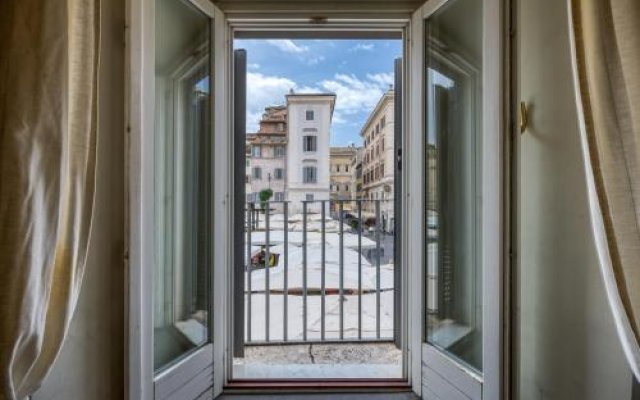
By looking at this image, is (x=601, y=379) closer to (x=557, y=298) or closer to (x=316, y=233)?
(x=557, y=298)

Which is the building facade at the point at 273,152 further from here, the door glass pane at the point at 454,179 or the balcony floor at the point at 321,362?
the door glass pane at the point at 454,179

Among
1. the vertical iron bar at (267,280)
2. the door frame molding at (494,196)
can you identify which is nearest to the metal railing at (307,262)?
the vertical iron bar at (267,280)

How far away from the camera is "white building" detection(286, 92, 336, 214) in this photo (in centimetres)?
873

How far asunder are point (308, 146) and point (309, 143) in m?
0.09

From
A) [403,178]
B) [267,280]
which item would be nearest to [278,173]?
[267,280]

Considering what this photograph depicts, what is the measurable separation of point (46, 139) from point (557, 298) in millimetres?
1701

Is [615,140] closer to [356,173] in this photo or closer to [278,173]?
[356,173]

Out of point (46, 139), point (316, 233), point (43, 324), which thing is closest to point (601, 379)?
point (43, 324)

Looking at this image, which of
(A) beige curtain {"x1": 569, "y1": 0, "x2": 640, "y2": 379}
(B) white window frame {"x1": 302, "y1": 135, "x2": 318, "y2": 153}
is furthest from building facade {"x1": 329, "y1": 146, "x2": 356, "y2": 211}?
(A) beige curtain {"x1": 569, "y1": 0, "x2": 640, "y2": 379}

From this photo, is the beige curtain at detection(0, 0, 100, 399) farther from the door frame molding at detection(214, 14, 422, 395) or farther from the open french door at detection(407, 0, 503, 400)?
the open french door at detection(407, 0, 503, 400)

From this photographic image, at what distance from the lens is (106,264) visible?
1221mm

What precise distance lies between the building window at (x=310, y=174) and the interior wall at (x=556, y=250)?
786 cm

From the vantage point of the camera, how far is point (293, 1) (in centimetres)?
179

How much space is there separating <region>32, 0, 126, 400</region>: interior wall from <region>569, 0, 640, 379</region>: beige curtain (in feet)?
5.04
